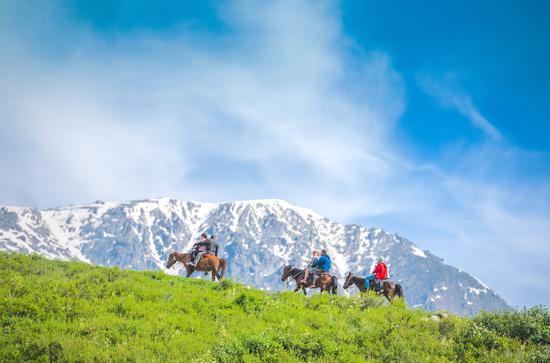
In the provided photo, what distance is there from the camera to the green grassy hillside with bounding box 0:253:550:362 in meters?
12.0

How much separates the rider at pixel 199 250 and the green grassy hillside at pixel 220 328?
14.1 meters

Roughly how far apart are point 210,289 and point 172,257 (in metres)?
17.9

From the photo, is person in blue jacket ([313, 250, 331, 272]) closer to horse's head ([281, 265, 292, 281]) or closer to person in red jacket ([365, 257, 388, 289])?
person in red jacket ([365, 257, 388, 289])

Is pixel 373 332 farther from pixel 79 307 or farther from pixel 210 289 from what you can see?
pixel 79 307

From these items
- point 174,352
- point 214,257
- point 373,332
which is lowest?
point 174,352

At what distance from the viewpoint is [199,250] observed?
107ft

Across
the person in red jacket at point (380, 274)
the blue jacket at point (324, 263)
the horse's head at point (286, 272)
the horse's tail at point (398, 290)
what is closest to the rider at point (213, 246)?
the horse's head at point (286, 272)

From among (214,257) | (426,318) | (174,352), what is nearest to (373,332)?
(426,318)

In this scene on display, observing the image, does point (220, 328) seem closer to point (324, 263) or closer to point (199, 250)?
point (324, 263)

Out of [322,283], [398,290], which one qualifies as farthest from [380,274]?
[322,283]

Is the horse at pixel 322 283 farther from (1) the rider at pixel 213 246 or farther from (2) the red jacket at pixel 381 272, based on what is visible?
(1) the rider at pixel 213 246

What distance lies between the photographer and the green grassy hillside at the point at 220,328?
472 inches

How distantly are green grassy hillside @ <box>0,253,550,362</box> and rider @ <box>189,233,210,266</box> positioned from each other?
46.3 feet

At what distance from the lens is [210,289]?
62.6 feet
